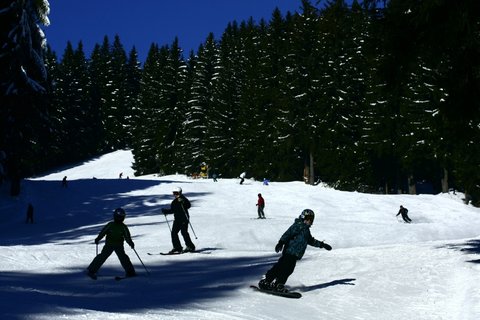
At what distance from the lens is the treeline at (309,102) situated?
10461 mm

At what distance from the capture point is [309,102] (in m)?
52.6

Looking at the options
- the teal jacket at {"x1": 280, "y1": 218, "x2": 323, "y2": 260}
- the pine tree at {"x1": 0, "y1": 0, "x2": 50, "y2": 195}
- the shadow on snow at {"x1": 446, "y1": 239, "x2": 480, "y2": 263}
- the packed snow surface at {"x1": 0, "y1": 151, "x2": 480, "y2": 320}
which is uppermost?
the pine tree at {"x1": 0, "y1": 0, "x2": 50, "y2": 195}

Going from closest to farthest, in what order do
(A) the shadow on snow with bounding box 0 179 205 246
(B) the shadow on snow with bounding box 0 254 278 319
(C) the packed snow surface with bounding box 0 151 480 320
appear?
(B) the shadow on snow with bounding box 0 254 278 319 < (C) the packed snow surface with bounding box 0 151 480 320 < (A) the shadow on snow with bounding box 0 179 205 246

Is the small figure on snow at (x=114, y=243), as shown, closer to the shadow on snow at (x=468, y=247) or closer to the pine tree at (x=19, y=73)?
the shadow on snow at (x=468, y=247)

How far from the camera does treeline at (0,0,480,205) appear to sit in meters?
10.5

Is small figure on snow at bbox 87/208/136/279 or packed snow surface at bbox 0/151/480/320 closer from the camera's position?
packed snow surface at bbox 0/151/480/320

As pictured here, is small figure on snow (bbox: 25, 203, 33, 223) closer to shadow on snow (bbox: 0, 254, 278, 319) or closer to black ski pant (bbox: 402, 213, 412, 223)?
shadow on snow (bbox: 0, 254, 278, 319)

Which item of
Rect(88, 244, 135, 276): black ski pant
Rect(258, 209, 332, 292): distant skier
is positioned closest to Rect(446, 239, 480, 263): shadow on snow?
Rect(258, 209, 332, 292): distant skier

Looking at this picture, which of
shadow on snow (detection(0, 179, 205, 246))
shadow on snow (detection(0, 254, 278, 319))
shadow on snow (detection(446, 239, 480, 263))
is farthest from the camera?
shadow on snow (detection(0, 179, 205, 246))

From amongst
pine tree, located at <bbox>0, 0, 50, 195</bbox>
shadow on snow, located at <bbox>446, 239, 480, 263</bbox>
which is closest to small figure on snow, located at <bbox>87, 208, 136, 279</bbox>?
shadow on snow, located at <bbox>446, 239, 480, 263</bbox>

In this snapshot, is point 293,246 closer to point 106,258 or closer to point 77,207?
point 106,258

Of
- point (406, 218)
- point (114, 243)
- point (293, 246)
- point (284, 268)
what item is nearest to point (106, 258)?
point (114, 243)

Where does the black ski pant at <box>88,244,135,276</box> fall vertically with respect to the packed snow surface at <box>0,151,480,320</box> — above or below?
above

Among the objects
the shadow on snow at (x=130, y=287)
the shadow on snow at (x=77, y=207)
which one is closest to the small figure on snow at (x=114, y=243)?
the shadow on snow at (x=130, y=287)
